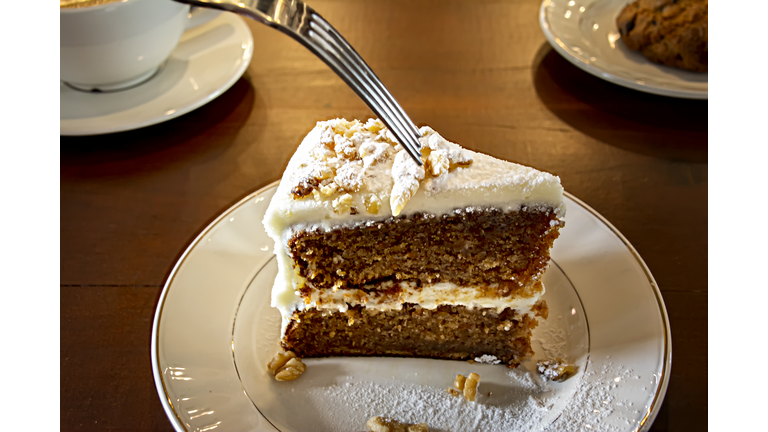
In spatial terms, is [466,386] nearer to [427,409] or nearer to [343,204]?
[427,409]

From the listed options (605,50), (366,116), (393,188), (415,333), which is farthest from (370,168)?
(605,50)

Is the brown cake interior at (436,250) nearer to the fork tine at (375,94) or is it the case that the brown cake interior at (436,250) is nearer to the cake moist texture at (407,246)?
the cake moist texture at (407,246)

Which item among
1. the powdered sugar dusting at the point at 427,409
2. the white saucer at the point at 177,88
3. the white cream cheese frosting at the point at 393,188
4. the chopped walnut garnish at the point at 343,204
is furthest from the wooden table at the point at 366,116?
the chopped walnut garnish at the point at 343,204

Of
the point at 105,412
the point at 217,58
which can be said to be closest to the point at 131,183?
the point at 217,58

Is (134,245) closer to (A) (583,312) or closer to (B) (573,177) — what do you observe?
(A) (583,312)

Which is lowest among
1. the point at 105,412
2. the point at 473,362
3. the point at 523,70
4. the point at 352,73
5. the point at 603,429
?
the point at 105,412

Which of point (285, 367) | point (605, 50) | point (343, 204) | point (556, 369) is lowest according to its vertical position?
point (285, 367)
